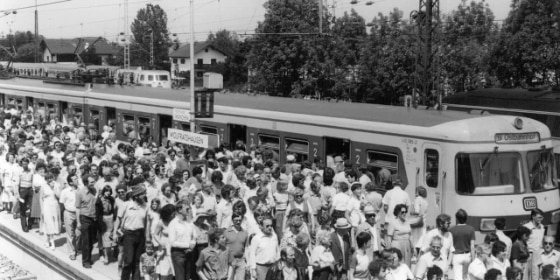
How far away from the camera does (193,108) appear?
16891 millimetres

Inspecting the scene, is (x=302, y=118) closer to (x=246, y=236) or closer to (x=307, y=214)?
(x=307, y=214)

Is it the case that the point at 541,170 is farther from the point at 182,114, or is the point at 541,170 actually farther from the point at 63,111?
the point at 63,111

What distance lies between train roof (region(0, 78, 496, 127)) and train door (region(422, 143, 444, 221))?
550 mm

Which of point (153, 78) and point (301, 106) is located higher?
point (153, 78)

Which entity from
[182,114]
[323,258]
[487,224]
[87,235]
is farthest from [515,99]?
[87,235]

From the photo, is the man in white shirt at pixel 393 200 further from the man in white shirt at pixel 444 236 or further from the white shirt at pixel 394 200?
the man in white shirt at pixel 444 236

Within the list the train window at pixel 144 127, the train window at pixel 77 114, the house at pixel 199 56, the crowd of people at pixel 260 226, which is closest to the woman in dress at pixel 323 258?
the crowd of people at pixel 260 226

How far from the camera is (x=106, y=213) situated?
455 inches

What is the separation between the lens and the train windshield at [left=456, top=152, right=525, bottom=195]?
11484mm

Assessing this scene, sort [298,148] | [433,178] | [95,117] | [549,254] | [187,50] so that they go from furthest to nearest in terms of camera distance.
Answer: [187,50], [95,117], [298,148], [433,178], [549,254]

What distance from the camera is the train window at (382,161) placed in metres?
13.2

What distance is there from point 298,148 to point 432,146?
4.32 m

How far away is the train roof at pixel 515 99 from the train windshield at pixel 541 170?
3348mm

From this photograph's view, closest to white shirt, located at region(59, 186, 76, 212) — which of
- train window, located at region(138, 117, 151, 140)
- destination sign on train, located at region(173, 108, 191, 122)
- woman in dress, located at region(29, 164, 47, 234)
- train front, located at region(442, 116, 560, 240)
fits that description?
woman in dress, located at region(29, 164, 47, 234)
